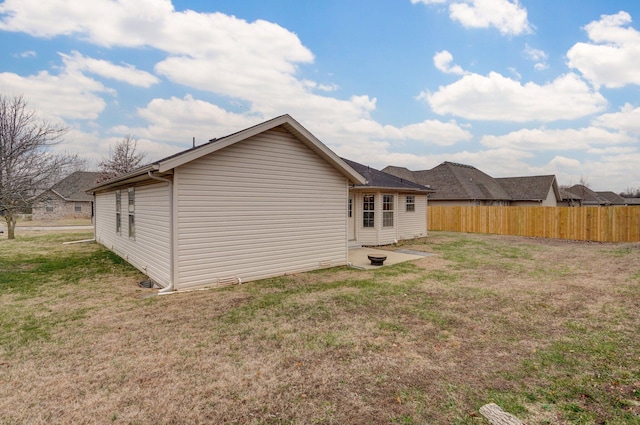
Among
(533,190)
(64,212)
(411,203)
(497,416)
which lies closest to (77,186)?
(64,212)

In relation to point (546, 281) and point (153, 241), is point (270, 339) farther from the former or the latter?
point (546, 281)

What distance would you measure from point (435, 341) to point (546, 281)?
18.1 ft

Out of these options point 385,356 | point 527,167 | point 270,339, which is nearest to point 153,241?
point 270,339

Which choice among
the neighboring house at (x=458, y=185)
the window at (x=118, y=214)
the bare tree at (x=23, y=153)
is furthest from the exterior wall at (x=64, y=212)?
the neighboring house at (x=458, y=185)

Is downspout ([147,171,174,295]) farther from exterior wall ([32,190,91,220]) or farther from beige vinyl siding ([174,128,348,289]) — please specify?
exterior wall ([32,190,91,220])

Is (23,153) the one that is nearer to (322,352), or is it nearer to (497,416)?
(322,352)

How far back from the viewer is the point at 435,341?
452cm

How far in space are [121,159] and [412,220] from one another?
34.3 metres


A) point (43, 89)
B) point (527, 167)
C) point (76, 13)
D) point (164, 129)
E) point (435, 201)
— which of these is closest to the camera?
point (76, 13)

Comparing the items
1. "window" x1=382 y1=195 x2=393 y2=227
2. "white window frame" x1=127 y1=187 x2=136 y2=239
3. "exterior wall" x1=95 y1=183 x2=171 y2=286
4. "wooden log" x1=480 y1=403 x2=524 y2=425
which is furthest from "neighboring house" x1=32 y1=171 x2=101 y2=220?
"wooden log" x1=480 y1=403 x2=524 y2=425

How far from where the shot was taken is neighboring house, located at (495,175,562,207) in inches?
1104

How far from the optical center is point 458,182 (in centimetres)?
2683

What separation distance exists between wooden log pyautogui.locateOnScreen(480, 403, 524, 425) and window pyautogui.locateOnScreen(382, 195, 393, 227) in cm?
1211

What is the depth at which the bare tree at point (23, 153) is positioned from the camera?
9831 mm
